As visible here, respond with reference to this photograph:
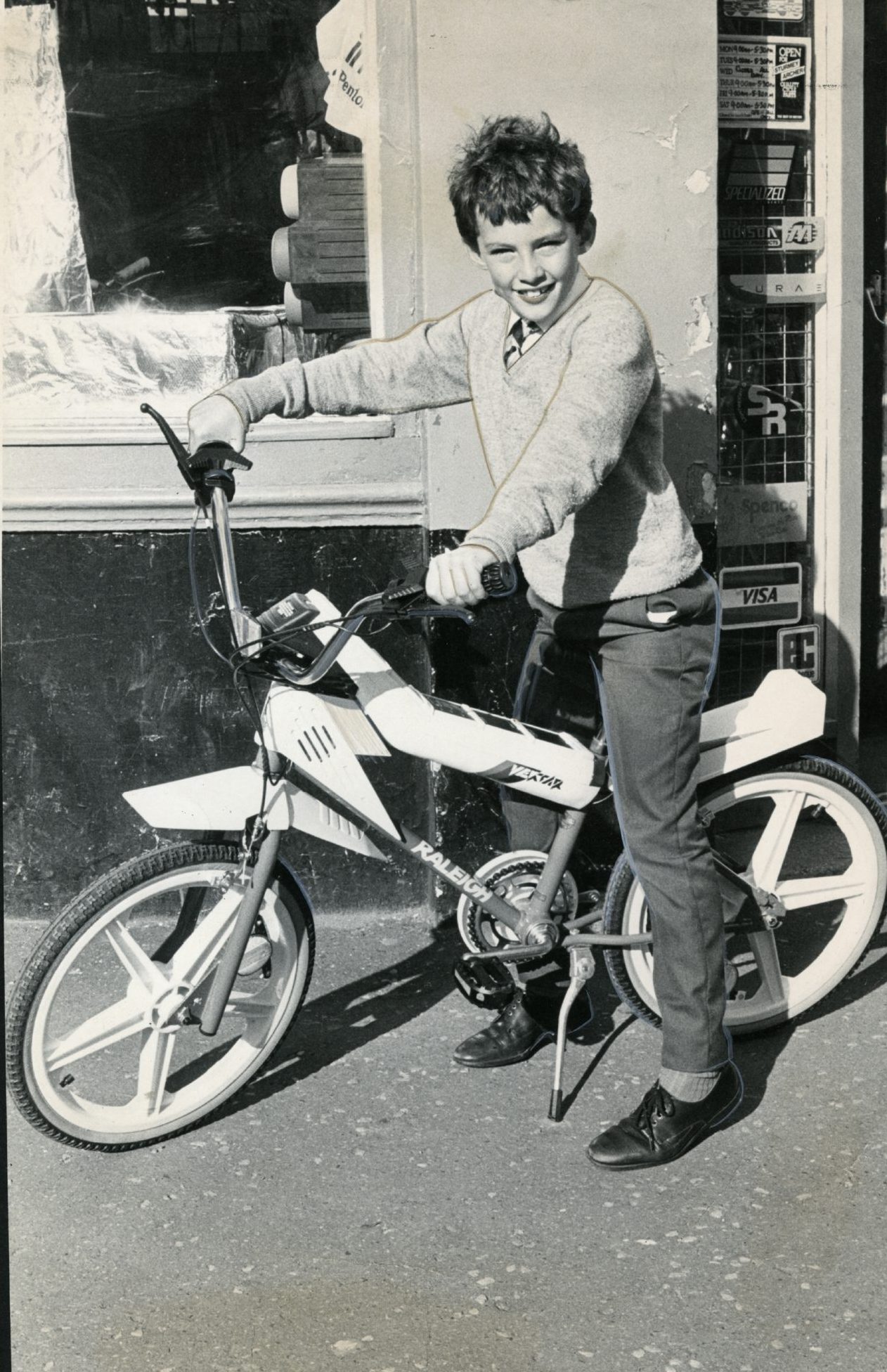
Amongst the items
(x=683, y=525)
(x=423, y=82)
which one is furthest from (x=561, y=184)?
(x=423, y=82)

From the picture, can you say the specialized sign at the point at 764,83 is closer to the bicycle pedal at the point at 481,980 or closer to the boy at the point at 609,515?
the boy at the point at 609,515

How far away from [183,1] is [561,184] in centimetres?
157

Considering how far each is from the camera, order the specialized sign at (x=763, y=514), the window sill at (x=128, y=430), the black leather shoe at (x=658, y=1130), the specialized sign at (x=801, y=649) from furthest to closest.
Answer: the specialized sign at (x=801, y=649) < the specialized sign at (x=763, y=514) < the window sill at (x=128, y=430) < the black leather shoe at (x=658, y=1130)

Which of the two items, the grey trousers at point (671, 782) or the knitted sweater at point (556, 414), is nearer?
the knitted sweater at point (556, 414)

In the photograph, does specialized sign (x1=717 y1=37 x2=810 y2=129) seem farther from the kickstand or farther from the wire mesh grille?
the kickstand

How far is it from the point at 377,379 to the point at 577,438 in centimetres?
72

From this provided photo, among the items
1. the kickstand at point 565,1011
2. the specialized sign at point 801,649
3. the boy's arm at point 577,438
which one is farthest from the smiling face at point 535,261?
the specialized sign at point 801,649

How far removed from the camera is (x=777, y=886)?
369cm

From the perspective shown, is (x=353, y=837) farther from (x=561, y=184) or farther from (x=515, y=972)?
(x=561, y=184)

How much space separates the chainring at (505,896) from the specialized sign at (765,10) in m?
2.63

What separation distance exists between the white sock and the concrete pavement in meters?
0.12

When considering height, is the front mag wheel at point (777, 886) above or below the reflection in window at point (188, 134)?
below

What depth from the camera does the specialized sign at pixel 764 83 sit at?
14.7ft

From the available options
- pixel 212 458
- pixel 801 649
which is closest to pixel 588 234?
pixel 212 458
